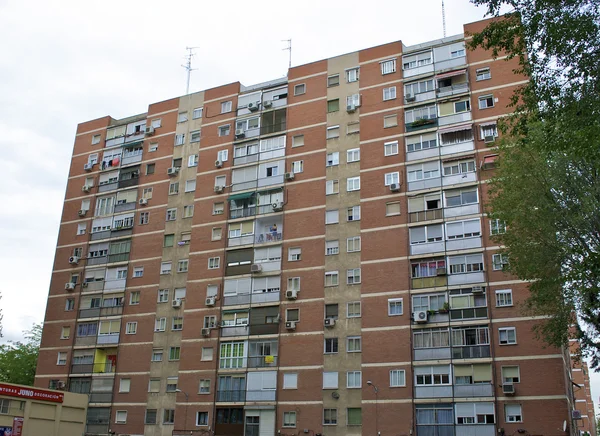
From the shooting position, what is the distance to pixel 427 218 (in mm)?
48094

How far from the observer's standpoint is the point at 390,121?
5247cm

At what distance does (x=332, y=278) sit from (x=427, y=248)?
7420mm

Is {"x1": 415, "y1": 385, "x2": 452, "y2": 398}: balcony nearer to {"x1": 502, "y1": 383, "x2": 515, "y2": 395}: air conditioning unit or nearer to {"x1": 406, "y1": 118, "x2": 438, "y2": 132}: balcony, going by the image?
{"x1": 502, "y1": 383, "x2": 515, "y2": 395}: air conditioning unit

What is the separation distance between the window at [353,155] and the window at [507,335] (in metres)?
17.2

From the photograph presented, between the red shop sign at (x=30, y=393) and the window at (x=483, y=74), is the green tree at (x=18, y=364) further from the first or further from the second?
the window at (x=483, y=74)

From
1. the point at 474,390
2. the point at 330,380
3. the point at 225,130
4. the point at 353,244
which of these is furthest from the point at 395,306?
the point at 225,130

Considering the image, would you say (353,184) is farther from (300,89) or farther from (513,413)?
(513,413)

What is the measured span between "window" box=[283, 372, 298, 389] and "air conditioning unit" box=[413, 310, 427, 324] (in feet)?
32.3

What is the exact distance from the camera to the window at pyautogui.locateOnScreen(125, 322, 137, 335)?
187 ft

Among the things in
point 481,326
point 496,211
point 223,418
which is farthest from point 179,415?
point 496,211

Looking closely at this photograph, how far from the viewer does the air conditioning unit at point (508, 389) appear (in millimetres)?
41406

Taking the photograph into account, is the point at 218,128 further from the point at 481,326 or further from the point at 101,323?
the point at 481,326

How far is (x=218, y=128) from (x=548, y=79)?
134ft

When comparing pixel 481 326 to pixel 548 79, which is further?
pixel 481 326
